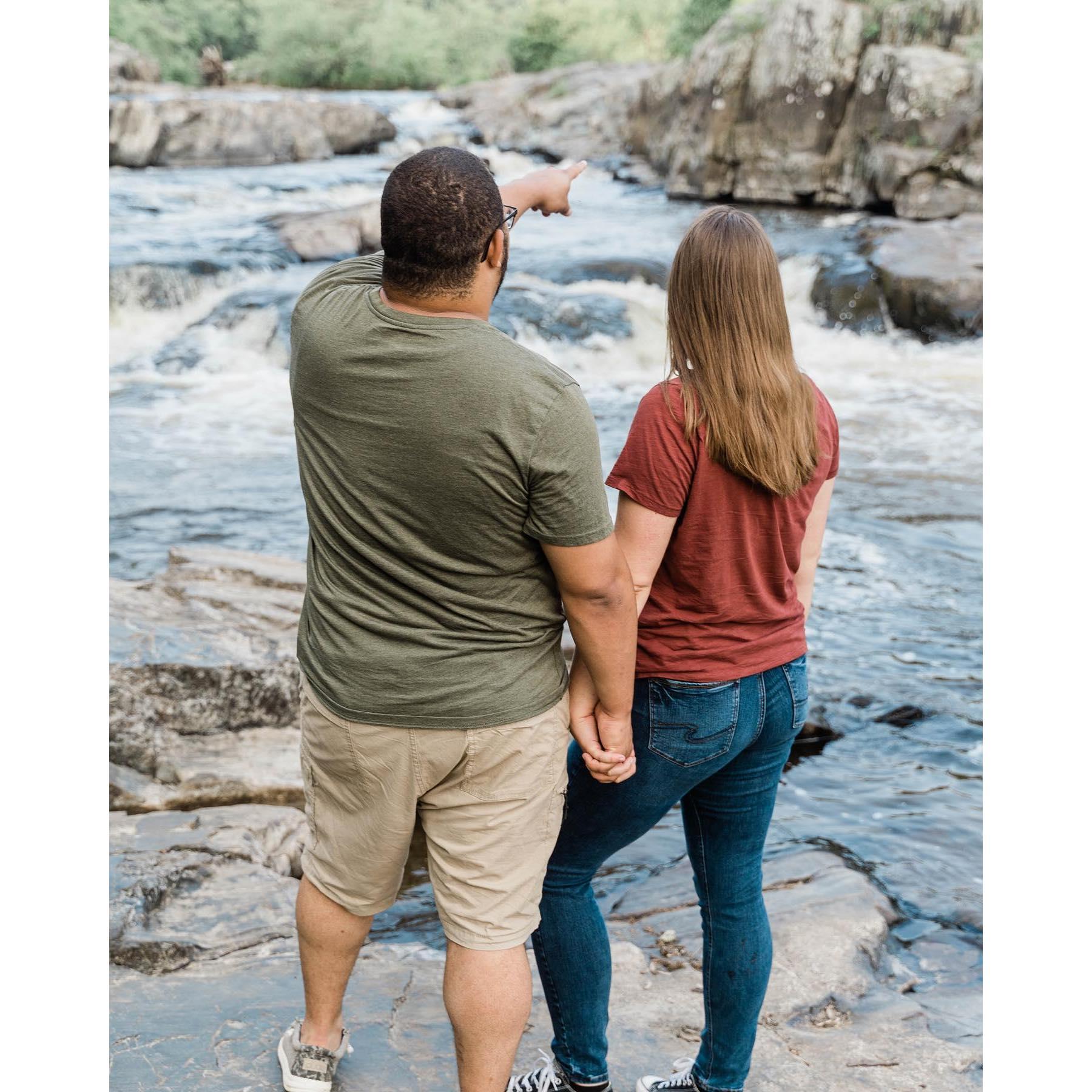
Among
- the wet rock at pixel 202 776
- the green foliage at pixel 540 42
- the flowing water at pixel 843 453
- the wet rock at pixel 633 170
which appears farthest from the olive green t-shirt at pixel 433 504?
the green foliage at pixel 540 42

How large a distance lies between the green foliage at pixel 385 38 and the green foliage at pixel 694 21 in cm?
554

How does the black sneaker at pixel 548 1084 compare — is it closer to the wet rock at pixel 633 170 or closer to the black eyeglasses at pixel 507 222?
the black eyeglasses at pixel 507 222

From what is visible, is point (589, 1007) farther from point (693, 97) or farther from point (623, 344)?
point (693, 97)

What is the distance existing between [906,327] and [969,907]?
905 centimetres

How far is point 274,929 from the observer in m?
2.88

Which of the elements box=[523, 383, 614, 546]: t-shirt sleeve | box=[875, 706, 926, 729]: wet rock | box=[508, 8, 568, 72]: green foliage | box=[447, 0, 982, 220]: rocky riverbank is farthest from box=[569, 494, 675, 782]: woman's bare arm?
box=[508, 8, 568, 72]: green foliage

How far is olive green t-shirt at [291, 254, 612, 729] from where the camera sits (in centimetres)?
166

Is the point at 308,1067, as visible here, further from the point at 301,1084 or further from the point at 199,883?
the point at 199,883

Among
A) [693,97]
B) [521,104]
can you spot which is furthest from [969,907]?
[521,104]

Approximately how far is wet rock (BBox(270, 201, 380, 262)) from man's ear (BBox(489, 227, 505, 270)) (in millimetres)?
11557

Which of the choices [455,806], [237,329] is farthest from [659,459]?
[237,329]

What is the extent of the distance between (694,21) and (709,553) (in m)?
21.4

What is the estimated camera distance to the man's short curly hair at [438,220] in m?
1.66

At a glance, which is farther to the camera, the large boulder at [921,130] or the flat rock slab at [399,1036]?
the large boulder at [921,130]
